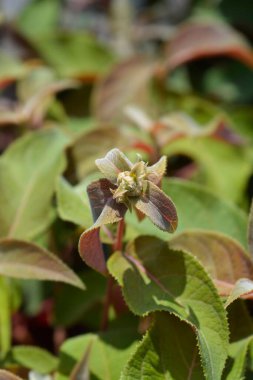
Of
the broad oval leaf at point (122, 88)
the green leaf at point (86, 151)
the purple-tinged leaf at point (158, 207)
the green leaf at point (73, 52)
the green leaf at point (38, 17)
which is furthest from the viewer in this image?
the green leaf at point (38, 17)

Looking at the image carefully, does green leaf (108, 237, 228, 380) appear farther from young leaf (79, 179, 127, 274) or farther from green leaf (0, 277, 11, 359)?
green leaf (0, 277, 11, 359)

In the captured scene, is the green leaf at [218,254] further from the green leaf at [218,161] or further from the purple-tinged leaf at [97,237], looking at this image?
the green leaf at [218,161]

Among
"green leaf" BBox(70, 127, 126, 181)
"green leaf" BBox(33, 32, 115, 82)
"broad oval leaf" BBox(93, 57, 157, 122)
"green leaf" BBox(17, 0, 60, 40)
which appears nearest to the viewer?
"green leaf" BBox(70, 127, 126, 181)

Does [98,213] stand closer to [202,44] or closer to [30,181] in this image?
[30,181]

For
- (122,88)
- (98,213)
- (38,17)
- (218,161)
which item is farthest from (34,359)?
(38,17)

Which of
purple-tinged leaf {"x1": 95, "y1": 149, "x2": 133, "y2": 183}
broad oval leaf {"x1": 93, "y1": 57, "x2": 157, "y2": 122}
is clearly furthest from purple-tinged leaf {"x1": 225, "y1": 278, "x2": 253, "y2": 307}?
broad oval leaf {"x1": 93, "y1": 57, "x2": 157, "y2": 122}

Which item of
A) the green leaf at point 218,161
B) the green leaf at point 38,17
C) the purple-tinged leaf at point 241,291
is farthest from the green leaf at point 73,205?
the green leaf at point 38,17

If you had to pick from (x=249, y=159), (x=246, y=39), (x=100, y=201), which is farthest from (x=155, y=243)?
(x=246, y=39)
